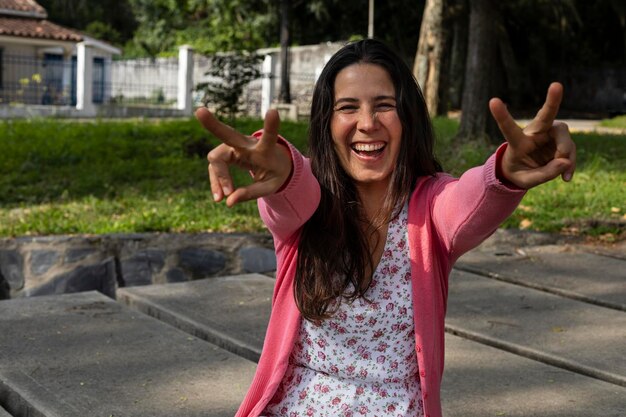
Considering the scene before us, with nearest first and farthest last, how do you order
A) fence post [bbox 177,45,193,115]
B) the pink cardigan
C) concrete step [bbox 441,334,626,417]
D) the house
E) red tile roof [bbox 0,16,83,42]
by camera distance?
the pink cardigan, concrete step [bbox 441,334,626,417], fence post [bbox 177,45,193,115], the house, red tile roof [bbox 0,16,83,42]

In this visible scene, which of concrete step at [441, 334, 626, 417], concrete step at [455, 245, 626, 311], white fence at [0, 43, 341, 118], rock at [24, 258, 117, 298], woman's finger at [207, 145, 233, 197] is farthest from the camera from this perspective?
white fence at [0, 43, 341, 118]

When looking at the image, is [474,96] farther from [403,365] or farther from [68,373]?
[403,365]

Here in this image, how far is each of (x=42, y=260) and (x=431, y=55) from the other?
12.6 m

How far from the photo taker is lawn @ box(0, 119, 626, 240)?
21.4 ft

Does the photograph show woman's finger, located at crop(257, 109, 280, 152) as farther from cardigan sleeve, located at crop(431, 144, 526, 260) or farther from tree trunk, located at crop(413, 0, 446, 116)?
tree trunk, located at crop(413, 0, 446, 116)

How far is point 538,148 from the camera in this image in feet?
6.31

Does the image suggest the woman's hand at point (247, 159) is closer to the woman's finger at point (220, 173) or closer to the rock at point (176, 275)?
the woman's finger at point (220, 173)

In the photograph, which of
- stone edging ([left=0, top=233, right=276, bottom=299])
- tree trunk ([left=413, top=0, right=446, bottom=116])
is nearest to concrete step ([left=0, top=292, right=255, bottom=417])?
stone edging ([left=0, top=233, right=276, bottom=299])

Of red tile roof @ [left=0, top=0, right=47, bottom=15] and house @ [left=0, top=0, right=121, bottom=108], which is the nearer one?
house @ [left=0, top=0, right=121, bottom=108]

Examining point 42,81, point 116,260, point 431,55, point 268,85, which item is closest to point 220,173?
point 116,260

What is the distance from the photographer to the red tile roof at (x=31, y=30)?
2837cm

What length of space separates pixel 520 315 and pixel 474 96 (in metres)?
6.99

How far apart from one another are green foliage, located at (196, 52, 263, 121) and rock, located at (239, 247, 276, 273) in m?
5.83

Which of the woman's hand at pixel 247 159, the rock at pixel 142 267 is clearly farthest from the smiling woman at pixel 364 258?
the rock at pixel 142 267
